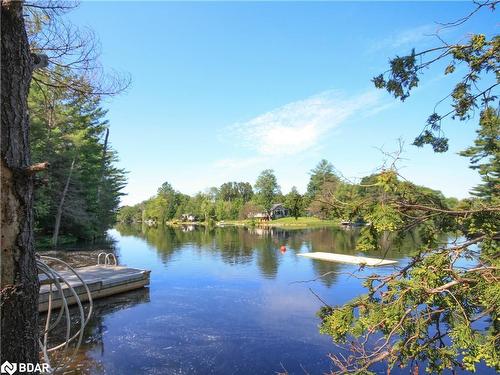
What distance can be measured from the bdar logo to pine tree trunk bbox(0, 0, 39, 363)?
0.03 m

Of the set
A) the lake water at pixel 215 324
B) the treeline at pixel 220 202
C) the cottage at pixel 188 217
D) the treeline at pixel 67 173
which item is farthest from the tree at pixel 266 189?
the lake water at pixel 215 324

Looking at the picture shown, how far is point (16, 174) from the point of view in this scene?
9.27 ft

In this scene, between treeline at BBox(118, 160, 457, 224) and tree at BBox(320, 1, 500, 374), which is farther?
treeline at BBox(118, 160, 457, 224)

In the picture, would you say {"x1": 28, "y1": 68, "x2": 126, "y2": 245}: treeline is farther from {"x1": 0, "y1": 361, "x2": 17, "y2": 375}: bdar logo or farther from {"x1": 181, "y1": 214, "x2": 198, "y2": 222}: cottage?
{"x1": 181, "y1": 214, "x2": 198, "y2": 222}: cottage

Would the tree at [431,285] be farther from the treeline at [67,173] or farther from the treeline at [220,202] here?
the treeline at [220,202]

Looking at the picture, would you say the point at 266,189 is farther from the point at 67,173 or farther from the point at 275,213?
the point at 67,173

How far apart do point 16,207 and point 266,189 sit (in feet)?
276

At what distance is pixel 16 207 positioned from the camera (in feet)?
9.37

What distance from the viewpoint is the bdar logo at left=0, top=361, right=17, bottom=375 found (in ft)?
9.23

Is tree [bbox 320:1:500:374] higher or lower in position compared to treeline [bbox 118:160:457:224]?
lower

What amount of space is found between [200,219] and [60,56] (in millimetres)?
91403

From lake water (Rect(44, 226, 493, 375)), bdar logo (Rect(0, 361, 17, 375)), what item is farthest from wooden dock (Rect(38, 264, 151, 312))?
bdar logo (Rect(0, 361, 17, 375))

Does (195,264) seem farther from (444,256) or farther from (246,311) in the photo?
(444,256)

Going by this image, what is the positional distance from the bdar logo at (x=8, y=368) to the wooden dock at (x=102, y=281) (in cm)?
992
